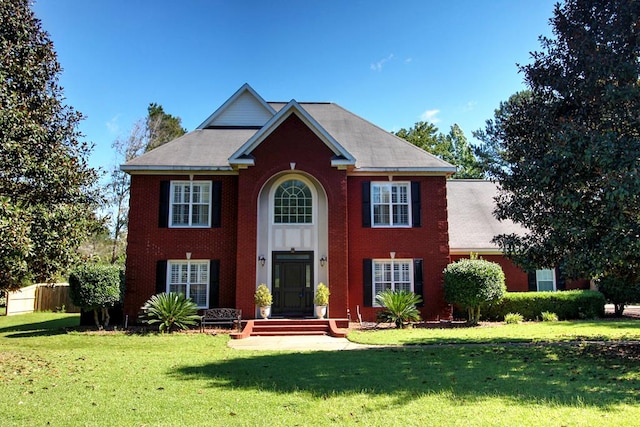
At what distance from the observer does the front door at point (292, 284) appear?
55.8ft

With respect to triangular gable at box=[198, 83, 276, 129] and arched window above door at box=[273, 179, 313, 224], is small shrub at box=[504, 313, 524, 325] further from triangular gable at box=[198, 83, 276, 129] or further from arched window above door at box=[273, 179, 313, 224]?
triangular gable at box=[198, 83, 276, 129]

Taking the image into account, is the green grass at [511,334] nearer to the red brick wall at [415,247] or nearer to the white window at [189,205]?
the red brick wall at [415,247]

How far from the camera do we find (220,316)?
1585cm

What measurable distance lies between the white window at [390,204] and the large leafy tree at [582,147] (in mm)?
6459

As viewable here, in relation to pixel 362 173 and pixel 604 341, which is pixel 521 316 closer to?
pixel 604 341

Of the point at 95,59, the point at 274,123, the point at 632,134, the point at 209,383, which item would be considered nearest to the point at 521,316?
the point at 632,134

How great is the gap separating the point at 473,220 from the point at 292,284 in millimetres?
9986

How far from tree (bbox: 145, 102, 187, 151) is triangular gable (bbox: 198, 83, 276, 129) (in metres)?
19.6

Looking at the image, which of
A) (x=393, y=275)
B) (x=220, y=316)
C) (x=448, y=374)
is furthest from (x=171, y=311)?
(x=448, y=374)

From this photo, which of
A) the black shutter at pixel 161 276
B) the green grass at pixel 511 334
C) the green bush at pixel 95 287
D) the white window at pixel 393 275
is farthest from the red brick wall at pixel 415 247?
the green bush at pixel 95 287

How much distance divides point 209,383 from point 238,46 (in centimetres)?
1221

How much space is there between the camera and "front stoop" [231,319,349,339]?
49.3 feet

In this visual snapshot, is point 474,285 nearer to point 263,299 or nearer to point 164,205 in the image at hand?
point 263,299

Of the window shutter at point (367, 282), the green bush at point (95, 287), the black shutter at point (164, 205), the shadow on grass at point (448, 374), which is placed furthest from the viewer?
the black shutter at point (164, 205)
